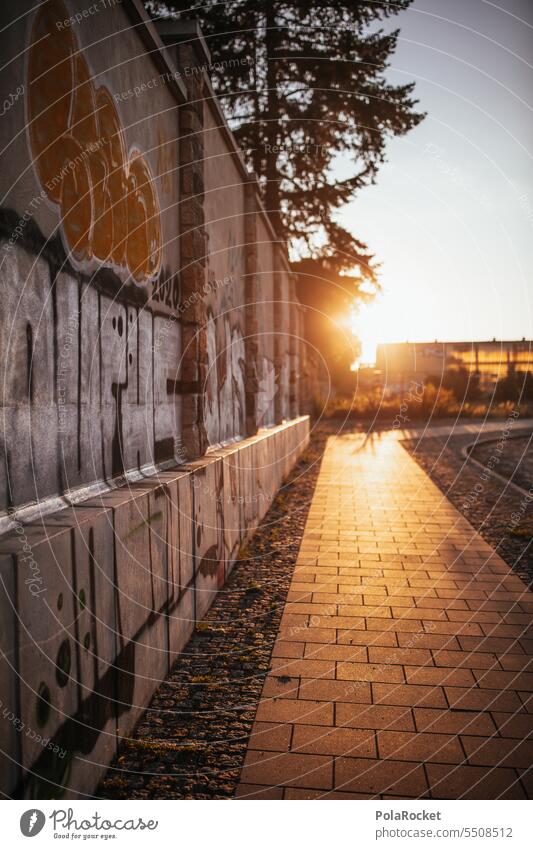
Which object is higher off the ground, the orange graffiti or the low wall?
the orange graffiti

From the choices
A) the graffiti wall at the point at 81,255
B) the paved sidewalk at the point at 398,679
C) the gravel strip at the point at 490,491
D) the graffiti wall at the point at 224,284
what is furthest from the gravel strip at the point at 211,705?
the gravel strip at the point at 490,491

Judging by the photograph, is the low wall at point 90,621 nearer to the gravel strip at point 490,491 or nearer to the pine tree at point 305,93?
the gravel strip at point 490,491

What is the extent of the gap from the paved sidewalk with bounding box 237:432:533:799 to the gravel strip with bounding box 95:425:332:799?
94 mm

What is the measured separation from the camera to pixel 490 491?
377 inches

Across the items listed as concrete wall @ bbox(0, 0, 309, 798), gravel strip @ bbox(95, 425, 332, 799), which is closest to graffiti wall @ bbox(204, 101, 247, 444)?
concrete wall @ bbox(0, 0, 309, 798)

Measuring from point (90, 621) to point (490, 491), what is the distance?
8.11m

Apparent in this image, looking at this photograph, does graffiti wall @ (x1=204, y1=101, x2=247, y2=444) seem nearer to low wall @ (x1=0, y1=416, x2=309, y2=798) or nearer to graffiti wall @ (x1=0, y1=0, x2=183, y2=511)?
graffiti wall @ (x1=0, y1=0, x2=183, y2=511)

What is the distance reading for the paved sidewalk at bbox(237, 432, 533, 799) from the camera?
2.63m

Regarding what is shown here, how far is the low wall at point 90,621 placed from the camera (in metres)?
1.93

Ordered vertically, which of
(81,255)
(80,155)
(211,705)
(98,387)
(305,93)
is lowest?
(211,705)

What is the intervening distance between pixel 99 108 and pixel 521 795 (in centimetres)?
368

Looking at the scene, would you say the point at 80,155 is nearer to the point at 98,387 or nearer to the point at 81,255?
the point at 81,255
